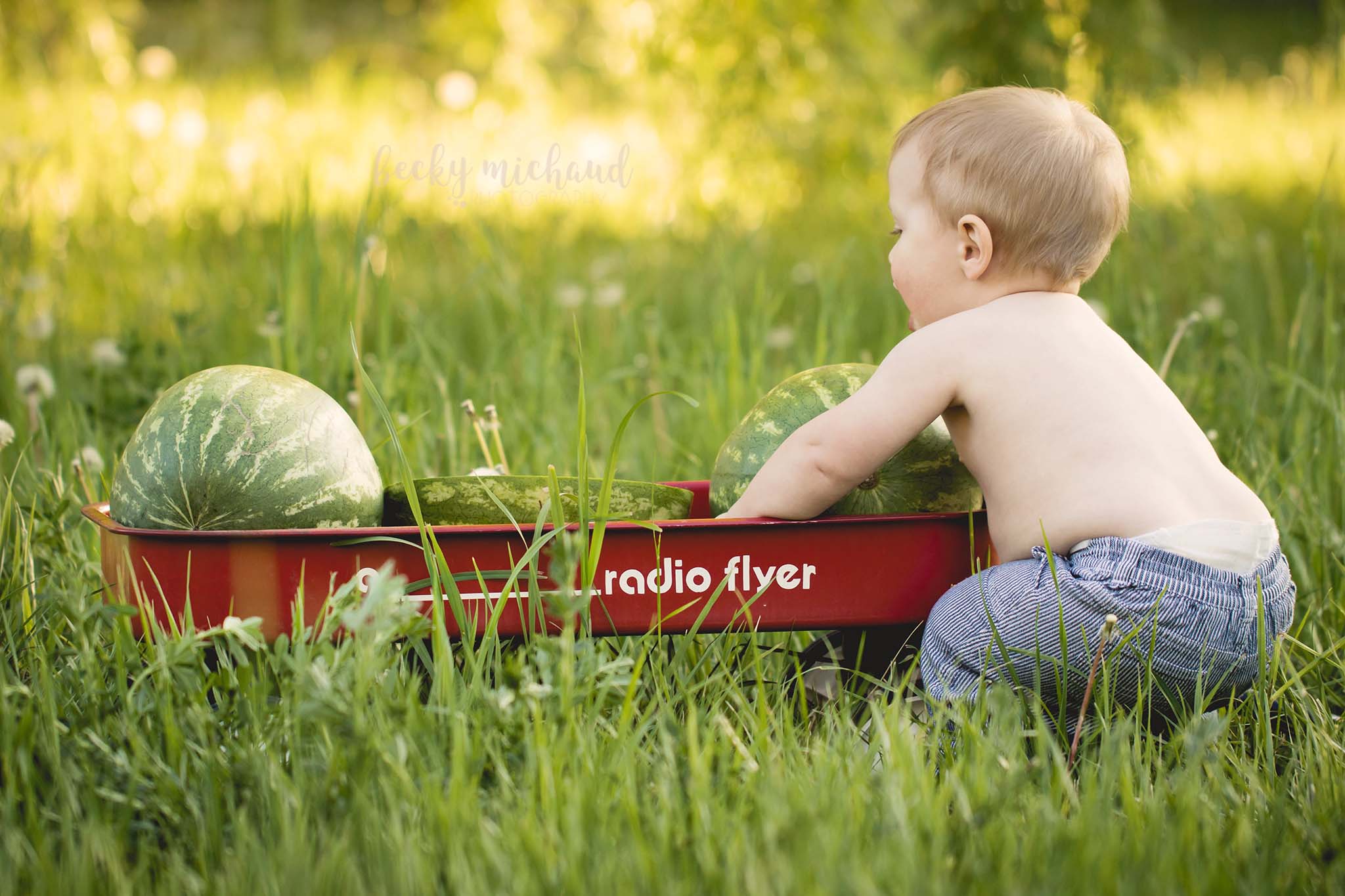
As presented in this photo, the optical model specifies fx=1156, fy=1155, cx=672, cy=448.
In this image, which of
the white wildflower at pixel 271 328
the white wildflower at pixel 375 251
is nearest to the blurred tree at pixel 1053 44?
the white wildflower at pixel 375 251

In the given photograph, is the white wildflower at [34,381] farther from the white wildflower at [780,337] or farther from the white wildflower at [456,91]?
the white wildflower at [456,91]

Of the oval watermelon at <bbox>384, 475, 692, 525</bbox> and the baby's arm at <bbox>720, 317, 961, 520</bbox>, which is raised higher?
the baby's arm at <bbox>720, 317, 961, 520</bbox>

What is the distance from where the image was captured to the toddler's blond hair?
2.28m

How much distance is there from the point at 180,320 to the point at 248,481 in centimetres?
174

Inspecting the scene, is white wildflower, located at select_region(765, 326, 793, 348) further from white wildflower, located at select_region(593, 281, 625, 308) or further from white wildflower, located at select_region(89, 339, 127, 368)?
white wildflower, located at select_region(89, 339, 127, 368)

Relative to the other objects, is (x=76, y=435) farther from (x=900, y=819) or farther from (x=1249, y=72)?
(x=1249, y=72)

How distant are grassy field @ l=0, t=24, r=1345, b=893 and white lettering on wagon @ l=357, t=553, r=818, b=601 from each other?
0.52 feet

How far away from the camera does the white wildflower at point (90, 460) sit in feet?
9.48

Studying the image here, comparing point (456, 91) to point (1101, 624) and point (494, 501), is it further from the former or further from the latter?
point (1101, 624)

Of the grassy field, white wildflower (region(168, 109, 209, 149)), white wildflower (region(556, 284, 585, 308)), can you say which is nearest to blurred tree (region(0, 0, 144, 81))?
white wildflower (region(168, 109, 209, 149))

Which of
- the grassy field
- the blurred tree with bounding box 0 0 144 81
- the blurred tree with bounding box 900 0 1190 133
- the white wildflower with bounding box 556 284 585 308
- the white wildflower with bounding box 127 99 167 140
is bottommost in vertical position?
the grassy field

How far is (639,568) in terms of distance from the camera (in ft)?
7.11

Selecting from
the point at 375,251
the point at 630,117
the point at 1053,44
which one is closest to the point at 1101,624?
the point at 375,251

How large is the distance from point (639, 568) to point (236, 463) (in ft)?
2.58
